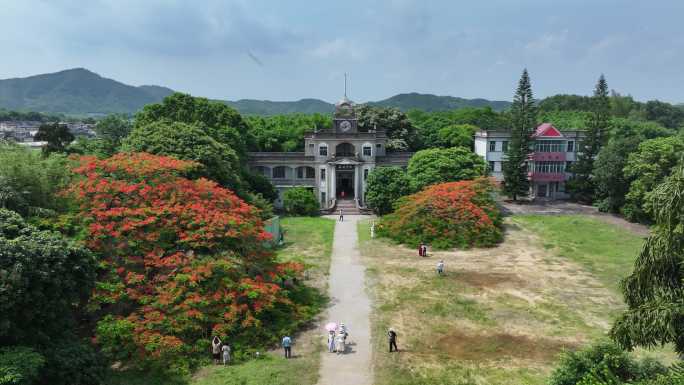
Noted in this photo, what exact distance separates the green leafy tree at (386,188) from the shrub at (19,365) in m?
26.5

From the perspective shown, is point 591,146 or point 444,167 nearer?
point 444,167

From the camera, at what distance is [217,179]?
26078mm

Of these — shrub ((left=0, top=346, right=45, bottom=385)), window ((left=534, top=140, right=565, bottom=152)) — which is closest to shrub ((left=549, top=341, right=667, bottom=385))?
shrub ((left=0, top=346, right=45, bottom=385))

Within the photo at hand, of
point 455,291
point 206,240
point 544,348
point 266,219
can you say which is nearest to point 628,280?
point 544,348

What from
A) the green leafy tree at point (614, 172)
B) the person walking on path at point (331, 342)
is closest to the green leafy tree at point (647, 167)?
the green leafy tree at point (614, 172)

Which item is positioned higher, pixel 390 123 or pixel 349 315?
pixel 390 123

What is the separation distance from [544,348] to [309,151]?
29.7m

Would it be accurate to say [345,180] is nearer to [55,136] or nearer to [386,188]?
[386,188]

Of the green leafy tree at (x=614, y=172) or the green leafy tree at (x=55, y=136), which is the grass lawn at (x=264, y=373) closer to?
the green leafy tree at (x=614, y=172)

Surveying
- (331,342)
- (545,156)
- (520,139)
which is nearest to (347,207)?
(520,139)

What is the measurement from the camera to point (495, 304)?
1811 cm

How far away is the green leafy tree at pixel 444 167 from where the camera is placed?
33594mm

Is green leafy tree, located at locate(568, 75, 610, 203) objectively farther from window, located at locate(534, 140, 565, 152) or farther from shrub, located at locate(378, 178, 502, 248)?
shrub, located at locate(378, 178, 502, 248)

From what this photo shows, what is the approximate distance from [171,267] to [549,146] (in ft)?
120
